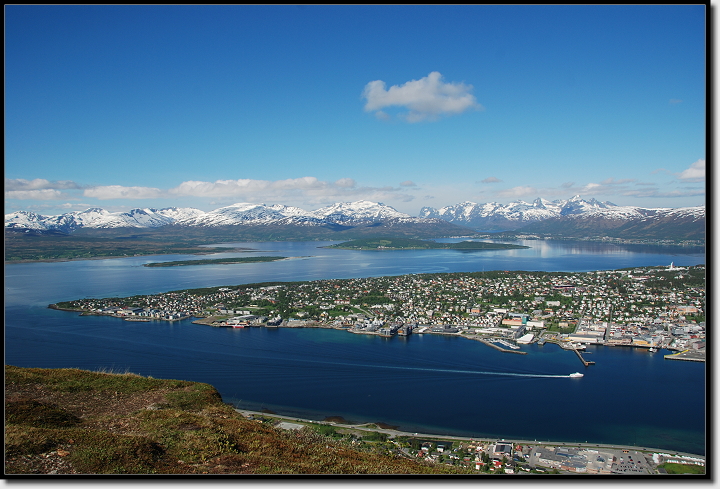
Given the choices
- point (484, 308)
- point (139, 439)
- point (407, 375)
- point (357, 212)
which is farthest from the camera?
point (357, 212)

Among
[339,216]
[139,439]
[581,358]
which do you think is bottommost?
[581,358]

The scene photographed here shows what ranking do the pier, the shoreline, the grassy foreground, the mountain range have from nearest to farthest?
the grassy foreground < the shoreline < the pier < the mountain range

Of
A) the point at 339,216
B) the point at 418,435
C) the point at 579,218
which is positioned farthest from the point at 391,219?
the point at 418,435

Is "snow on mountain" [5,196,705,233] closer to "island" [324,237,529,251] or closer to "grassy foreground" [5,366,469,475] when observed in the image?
"island" [324,237,529,251]

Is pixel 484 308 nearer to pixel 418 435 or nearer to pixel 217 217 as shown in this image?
pixel 418 435

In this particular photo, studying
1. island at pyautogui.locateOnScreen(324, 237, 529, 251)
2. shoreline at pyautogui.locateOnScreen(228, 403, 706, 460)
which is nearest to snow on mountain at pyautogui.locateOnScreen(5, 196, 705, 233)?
island at pyautogui.locateOnScreen(324, 237, 529, 251)

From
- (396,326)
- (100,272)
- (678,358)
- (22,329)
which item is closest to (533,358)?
(678,358)

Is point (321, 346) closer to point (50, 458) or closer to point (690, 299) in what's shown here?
point (50, 458)
